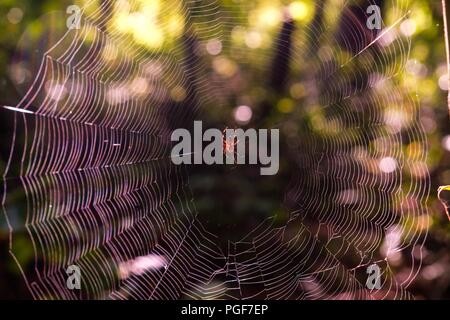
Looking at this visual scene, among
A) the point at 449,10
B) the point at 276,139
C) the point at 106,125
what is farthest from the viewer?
the point at 276,139

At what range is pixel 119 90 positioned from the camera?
1.77m

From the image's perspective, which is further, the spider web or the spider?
the spider

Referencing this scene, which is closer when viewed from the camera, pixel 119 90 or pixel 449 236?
pixel 119 90

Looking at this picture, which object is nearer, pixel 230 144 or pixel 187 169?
pixel 230 144

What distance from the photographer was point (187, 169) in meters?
2.24

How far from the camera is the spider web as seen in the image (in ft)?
5.11

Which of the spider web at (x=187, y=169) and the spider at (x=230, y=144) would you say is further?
the spider at (x=230, y=144)

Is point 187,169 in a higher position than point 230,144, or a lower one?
lower

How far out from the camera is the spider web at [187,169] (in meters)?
1.56

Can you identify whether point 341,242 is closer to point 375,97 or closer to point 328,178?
point 328,178

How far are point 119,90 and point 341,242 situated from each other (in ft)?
3.70
